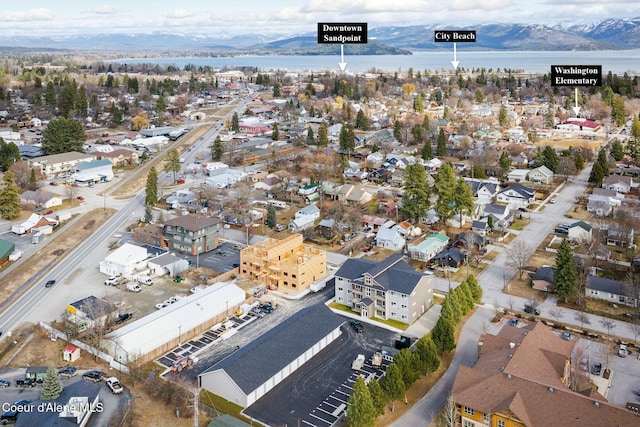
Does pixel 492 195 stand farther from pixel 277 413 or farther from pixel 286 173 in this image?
pixel 277 413

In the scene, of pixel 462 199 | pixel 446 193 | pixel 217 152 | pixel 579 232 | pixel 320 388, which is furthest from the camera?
pixel 217 152

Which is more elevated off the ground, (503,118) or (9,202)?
(503,118)

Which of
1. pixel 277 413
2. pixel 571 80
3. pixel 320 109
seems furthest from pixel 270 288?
pixel 320 109

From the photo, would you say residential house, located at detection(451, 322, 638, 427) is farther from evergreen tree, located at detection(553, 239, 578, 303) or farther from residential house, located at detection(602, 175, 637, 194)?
residential house, located at detection(602, 175, 637, 194)

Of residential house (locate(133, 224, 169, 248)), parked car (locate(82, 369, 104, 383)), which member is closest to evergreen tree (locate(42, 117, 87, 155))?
residential house (locate(133, 224, 169, 248))

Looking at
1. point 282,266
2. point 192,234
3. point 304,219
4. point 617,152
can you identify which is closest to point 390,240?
point 304,219

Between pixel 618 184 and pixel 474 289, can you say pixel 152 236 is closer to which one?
pixel 474 289
